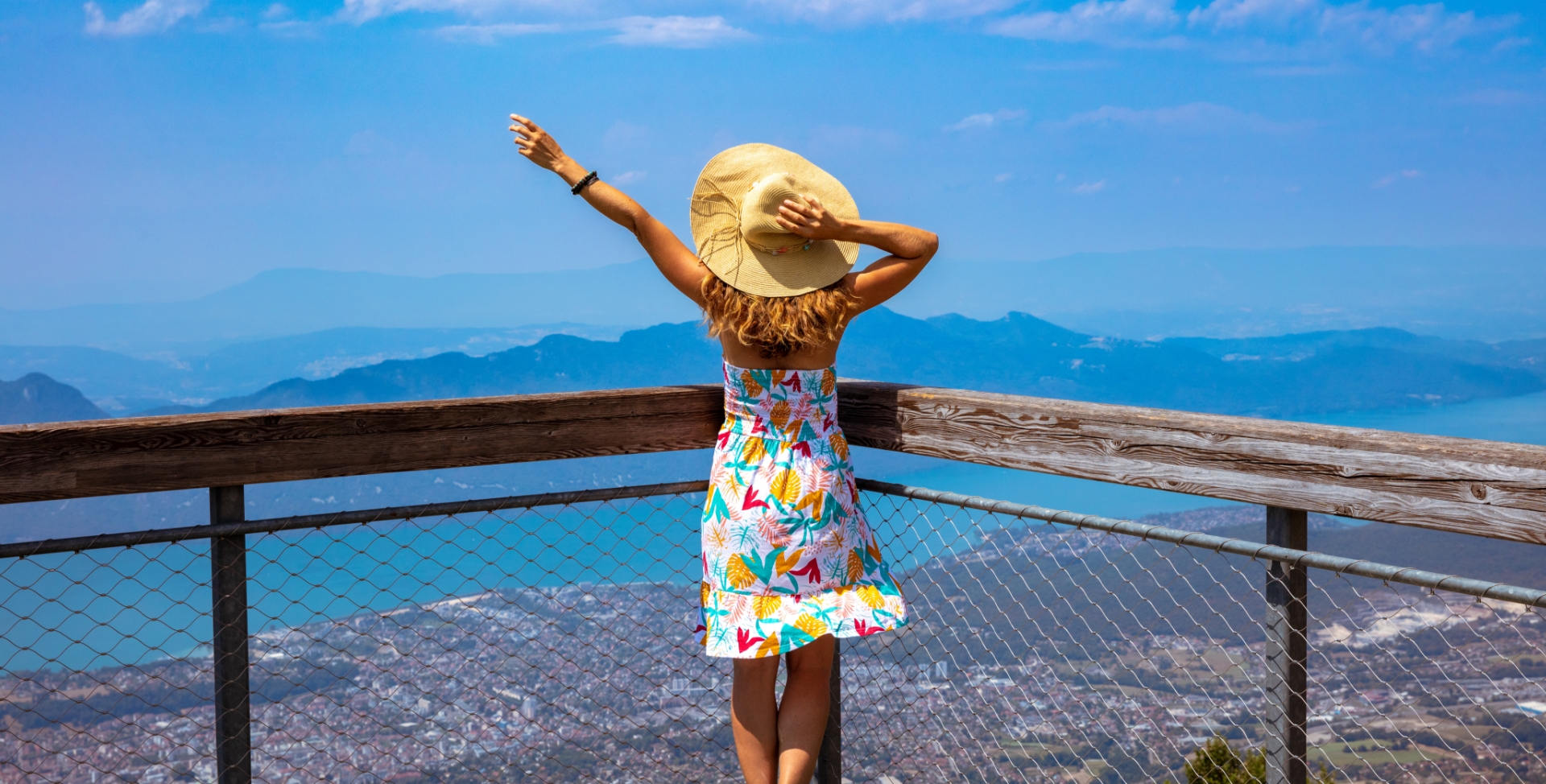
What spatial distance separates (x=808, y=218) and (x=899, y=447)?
0.62 m

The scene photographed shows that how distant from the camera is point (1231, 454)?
2.04 meters

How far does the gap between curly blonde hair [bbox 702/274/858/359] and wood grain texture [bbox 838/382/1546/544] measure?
34 centimetres

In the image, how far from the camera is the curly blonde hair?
7.64 ft

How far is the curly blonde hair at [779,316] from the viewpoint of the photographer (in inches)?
91.7

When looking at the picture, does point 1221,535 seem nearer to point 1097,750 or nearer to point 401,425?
point 1097,750

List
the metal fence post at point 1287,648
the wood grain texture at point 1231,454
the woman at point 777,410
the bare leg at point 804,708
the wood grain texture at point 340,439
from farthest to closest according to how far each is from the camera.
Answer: the bare leg at point 804,708 < the woman at point 777,410 < the wood grain texture at point 340,439 < the metal fence post at point 1287,648 < the wood grain texture at point 1231,454

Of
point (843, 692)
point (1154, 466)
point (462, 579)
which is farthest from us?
point (843, 692)

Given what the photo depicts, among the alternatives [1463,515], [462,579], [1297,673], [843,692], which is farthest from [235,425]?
[1463,515]

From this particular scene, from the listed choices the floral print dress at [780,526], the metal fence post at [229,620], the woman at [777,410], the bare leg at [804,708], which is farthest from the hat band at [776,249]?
the metal fence post at [229,620]

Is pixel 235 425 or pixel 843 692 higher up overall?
pixel 235 425

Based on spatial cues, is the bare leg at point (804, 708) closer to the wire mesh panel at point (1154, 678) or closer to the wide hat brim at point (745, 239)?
the wire mesh panel at point (1154, 678)

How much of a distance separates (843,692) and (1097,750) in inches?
28.9

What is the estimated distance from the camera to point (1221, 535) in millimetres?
2023

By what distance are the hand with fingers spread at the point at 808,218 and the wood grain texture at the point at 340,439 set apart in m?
0.53
